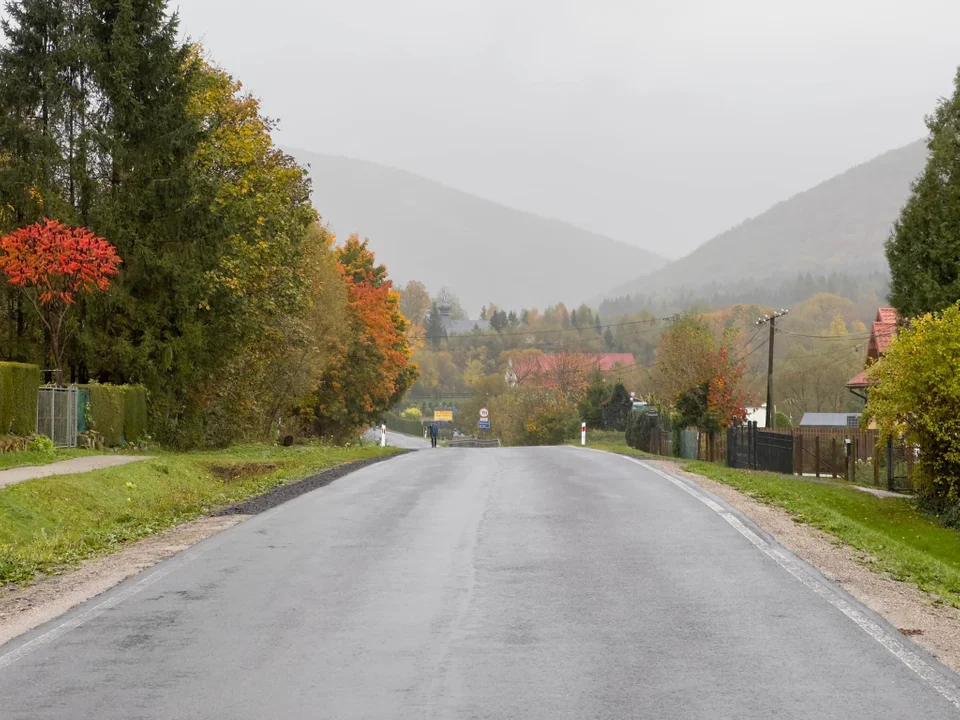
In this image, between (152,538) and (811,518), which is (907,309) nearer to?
(811,518)

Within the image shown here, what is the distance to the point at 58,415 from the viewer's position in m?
27.4

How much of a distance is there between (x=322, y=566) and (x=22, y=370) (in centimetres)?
1607

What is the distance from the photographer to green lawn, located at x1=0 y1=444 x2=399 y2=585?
12.9m

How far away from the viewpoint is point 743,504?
1791 cm

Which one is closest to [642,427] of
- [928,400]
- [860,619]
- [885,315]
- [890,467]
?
[885,315]

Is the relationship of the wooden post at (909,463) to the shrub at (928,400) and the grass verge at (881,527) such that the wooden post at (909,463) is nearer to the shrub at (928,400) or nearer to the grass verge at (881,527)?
the grass verge at (881,527)

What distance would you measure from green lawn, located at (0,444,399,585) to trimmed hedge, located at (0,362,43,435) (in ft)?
10.5

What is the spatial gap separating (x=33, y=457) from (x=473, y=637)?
1744cm

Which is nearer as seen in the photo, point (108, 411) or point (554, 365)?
point (108, 411)

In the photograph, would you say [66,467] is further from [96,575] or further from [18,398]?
[96,575]

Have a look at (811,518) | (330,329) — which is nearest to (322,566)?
(811,518)

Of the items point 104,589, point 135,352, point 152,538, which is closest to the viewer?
point 104,589

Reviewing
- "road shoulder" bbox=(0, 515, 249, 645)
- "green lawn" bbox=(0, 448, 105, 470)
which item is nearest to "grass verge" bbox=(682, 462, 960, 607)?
"road shoulder" bbox=(0, 515, 249, 645)

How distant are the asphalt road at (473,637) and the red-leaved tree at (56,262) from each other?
16.5 m
